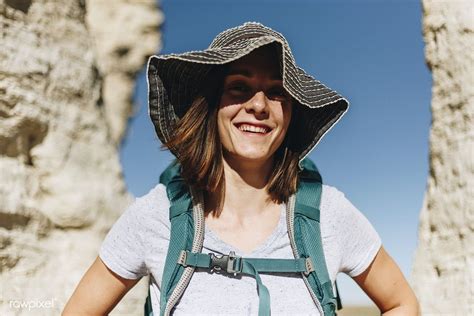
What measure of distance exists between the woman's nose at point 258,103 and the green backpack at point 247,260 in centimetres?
31

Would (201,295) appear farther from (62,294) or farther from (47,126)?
(47,126)

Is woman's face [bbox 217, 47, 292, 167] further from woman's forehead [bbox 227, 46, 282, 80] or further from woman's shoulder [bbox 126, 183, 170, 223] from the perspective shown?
woman's shoulder [bbox 126, 183, 170, 223]

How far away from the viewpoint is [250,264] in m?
1.69

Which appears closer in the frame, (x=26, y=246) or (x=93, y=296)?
(x=93, y=296)

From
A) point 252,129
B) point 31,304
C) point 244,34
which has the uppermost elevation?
point 244,34

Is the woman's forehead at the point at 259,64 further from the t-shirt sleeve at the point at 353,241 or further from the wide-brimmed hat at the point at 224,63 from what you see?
the t-shirt sleeve at the point at 353,241

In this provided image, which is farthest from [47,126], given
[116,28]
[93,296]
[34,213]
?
[116,28]

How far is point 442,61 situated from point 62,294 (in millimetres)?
2670

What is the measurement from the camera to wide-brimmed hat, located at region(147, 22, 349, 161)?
1.79 meters

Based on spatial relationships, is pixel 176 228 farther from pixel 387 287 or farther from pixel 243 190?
pixel 387 287

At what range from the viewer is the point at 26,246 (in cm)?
373

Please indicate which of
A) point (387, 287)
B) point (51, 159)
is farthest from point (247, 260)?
point (51, 159)

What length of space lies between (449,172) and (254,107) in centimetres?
162

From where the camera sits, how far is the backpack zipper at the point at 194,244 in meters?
1.65
